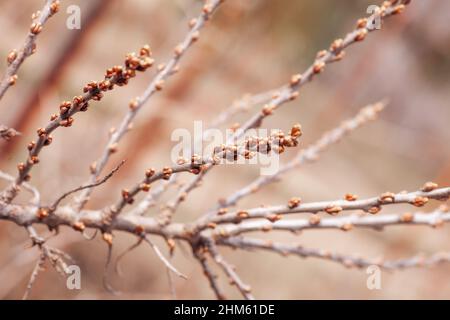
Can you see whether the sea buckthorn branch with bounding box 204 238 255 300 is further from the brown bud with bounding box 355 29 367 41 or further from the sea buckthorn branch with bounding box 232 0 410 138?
the brown bud with bounding box 355 29 367 41

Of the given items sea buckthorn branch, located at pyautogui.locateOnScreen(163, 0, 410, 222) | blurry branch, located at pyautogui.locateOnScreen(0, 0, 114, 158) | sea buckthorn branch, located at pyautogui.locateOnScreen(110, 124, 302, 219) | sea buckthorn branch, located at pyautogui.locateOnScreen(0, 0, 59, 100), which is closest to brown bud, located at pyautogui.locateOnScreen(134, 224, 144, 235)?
sea buckthorn branch, located at pyautogui.locateOnScreen(163, 0, 410, 222)

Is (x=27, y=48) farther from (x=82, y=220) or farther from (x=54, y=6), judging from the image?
(x=82, y=220)

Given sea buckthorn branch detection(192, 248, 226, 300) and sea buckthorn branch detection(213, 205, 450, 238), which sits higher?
sea buckthorn branch detection(213, 205, 450, 238)

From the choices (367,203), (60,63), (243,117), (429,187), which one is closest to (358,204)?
(367,203)

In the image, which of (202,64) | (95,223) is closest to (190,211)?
(202,64)

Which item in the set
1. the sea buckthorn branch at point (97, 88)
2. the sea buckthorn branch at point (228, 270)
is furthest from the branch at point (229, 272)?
the sea buckthorn branch at point (97, 88)

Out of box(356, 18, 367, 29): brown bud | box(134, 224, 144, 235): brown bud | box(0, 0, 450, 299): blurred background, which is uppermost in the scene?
box(0, 0, 450, 299): blurred background

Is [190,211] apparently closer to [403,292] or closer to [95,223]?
[403,292]
